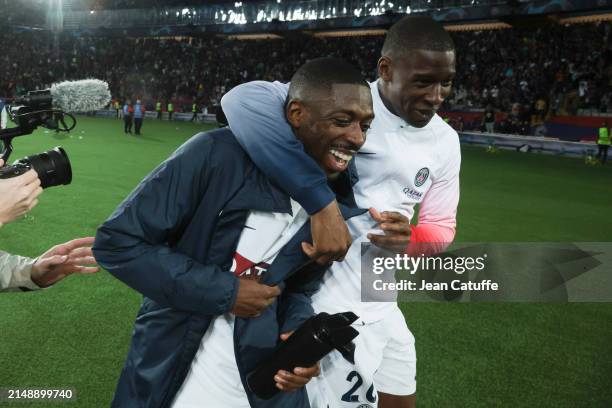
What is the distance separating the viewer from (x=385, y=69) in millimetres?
2414

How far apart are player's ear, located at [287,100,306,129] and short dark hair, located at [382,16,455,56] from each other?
0.79 meters

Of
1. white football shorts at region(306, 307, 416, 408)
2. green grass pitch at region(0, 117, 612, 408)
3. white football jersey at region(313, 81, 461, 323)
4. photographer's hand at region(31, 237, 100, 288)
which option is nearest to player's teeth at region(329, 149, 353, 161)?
white football jersey at region(313, 81, 461, 323)

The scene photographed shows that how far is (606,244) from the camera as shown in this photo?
746cm

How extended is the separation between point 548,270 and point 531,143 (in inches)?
538

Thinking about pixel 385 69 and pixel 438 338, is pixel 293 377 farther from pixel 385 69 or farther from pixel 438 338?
pixel 438 338

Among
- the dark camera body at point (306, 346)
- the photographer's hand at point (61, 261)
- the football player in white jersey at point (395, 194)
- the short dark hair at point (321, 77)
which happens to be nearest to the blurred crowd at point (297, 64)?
the photographer's hand at point (61, 261)

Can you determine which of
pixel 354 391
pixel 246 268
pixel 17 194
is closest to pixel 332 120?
pixel 246 268

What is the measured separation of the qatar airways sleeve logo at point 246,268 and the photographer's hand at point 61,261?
2.94ft

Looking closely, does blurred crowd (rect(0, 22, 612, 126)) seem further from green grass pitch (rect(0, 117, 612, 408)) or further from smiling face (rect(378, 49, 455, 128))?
smiling face (rect(378, 49, 455, 128))

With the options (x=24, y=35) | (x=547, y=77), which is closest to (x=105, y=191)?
(x=547, y=77)

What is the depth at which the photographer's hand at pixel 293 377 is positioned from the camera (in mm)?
1644

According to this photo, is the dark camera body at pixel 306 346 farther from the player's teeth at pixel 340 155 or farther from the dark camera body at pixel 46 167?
the dark camera body at pixel 46 167

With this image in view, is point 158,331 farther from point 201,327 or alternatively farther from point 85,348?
point 85,348

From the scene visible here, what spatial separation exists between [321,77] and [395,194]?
897 mm
